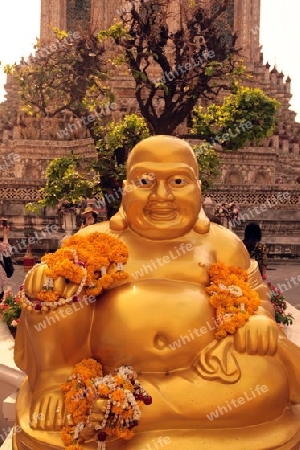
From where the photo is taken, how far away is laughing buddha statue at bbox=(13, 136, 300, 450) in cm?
272

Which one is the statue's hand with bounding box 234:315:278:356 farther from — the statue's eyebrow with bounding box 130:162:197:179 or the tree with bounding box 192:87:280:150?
the tree with bounding box 192:87:280:150

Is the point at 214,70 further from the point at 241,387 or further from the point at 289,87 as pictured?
the point at 289,87

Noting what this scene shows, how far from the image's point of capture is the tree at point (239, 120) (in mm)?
8805

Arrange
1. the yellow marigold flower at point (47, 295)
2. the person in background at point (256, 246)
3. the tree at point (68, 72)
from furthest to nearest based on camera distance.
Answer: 1. the tree at point (68, 72)
2. the person in background at point (256, 246)
3. the yellow marigold flower at point (47, 295)

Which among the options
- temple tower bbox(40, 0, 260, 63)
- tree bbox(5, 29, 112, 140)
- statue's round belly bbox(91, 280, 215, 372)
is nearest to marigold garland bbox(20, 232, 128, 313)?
statue's round belly bbox(91, 280, 215, 372)

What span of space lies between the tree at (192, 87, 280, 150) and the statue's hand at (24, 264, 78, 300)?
6381 millimetres

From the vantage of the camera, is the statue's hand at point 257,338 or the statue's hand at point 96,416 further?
the statue's hand at point 257,338

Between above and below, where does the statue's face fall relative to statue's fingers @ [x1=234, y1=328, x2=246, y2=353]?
above

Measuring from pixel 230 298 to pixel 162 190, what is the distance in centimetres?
74

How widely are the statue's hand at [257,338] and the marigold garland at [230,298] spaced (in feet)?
0.16

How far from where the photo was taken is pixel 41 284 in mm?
2873

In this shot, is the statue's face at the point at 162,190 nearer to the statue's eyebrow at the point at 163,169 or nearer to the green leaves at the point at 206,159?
the statue's eyebrow at the point at 163,169

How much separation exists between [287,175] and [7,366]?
67.1ft

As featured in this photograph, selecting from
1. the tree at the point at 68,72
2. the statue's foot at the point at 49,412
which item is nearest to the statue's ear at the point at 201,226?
the statue's foot at the point at 49,412
